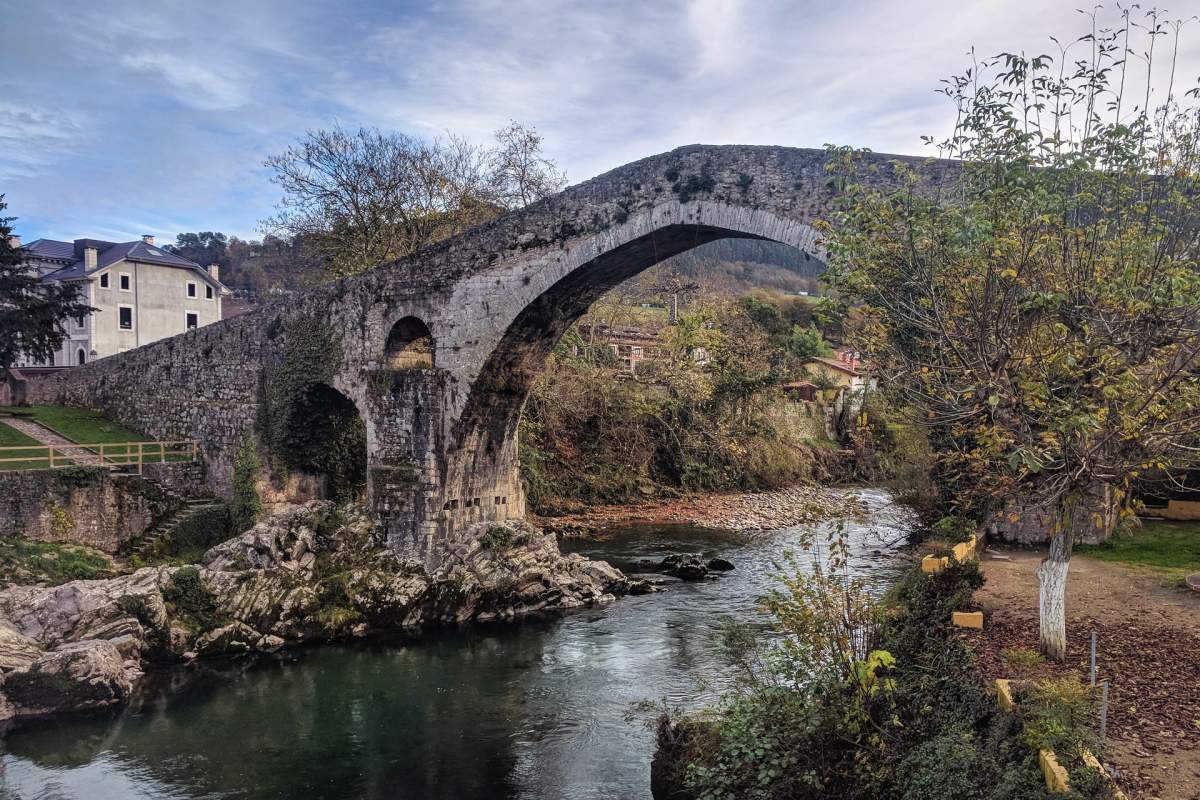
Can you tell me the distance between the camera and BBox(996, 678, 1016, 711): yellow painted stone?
6.34 meters

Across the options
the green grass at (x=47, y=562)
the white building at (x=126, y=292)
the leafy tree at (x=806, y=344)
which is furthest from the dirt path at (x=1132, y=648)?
the white building at (x=126, y=292)

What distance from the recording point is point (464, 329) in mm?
14852

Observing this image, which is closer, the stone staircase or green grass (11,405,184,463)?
the stone staircase

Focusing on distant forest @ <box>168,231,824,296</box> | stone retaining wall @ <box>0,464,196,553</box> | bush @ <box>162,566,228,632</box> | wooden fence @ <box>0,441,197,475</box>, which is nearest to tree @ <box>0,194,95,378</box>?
wooden fence @ <box>0,441,197,475</box>

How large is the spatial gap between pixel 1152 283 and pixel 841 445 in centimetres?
2379

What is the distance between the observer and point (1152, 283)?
5.91 m

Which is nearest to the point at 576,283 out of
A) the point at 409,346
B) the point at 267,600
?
the point at 409,346

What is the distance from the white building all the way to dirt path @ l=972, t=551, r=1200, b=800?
32542mm

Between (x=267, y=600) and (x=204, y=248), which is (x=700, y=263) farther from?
(x=204, y=248)

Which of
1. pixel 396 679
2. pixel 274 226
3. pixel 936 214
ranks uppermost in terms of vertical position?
pixel 274 226

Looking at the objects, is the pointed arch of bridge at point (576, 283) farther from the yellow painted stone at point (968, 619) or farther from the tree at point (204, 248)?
the tree at point (204, 248)

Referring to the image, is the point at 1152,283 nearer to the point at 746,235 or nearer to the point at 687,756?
the point at 687,756

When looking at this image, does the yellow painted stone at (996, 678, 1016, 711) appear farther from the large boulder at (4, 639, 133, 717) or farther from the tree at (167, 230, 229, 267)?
the tree at (167, 230, 229, 267)

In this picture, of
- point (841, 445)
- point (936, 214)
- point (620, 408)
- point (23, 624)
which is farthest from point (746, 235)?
point (841, 445)
